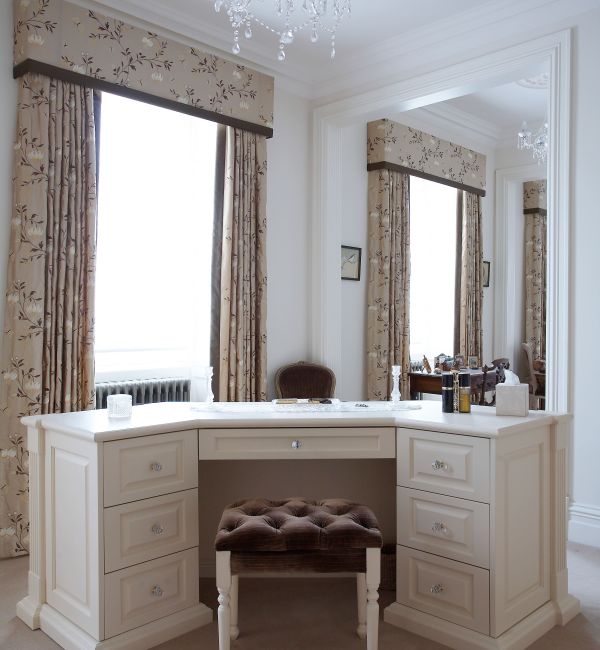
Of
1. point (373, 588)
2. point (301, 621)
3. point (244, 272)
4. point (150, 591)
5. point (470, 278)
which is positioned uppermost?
point (470, 278)

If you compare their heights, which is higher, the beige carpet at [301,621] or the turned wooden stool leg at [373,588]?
the turned wooden stool leg at [373,588]

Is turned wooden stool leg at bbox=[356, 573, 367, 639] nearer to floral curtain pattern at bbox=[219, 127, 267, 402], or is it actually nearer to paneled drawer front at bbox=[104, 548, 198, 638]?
paneled drawer front at bbox=[104, 548, 198, 638]

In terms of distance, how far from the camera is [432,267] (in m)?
7.30

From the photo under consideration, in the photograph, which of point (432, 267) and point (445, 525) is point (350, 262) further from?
point (445, 525)

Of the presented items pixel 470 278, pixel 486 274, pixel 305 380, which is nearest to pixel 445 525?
pixel 305 380

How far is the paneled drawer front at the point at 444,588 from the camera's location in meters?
2.54

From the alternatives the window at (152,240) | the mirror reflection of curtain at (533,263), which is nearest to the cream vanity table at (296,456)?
the window at (152,240)

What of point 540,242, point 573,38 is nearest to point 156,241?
point 573,38

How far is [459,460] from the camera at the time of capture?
8.54 ft

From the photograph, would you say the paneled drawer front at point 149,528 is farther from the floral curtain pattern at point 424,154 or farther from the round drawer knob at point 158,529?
the floral curtain pattern at point 424,154

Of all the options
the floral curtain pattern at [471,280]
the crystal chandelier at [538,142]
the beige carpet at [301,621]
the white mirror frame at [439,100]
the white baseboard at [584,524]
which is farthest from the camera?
the floral curtain pattern at [471,280]

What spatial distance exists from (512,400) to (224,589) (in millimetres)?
→ 1459

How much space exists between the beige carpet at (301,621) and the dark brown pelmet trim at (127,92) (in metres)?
2.84

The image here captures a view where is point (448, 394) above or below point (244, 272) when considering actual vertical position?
below
